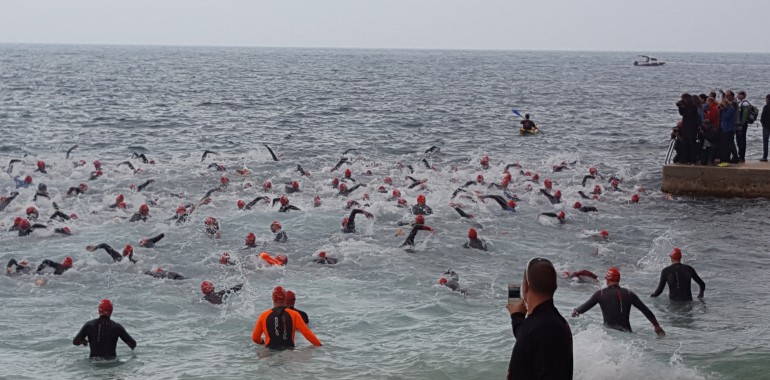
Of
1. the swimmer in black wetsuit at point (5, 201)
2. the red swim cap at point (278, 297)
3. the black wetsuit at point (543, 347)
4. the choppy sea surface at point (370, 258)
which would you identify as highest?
the black wetsuit at point (543, 347)

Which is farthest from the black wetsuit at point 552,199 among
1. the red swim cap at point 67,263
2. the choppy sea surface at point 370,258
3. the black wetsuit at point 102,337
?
the black wetsuit at point 102,337

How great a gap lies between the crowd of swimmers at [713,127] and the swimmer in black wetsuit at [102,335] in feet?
48.0

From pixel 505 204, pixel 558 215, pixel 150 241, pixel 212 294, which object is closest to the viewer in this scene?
pixel 212 294

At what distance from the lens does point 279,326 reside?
→ 34.1 feet

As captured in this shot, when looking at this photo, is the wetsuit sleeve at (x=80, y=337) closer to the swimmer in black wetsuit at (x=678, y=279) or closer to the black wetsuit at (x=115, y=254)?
the black wetsuit at (x=115, y=254)

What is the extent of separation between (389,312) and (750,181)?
40.1 ft

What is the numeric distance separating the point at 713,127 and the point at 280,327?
14552 mm

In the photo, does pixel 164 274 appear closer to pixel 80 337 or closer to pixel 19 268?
pixel 19 268

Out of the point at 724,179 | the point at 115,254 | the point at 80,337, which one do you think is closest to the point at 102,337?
the point at 80,337

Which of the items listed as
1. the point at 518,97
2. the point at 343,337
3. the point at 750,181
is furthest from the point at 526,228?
the point at 518,97

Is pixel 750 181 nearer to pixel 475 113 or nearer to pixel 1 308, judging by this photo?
pixel 1 308

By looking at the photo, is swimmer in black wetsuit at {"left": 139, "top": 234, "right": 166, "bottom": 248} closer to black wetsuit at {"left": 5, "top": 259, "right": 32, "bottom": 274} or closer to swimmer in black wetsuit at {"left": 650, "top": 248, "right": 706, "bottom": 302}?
black wetsuit at {"left": 5, "top": 259, "right": 32, "bottom": 274}

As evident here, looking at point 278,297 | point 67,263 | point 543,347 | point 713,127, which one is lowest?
point 67,263

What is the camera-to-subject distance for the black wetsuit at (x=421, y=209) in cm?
2083
